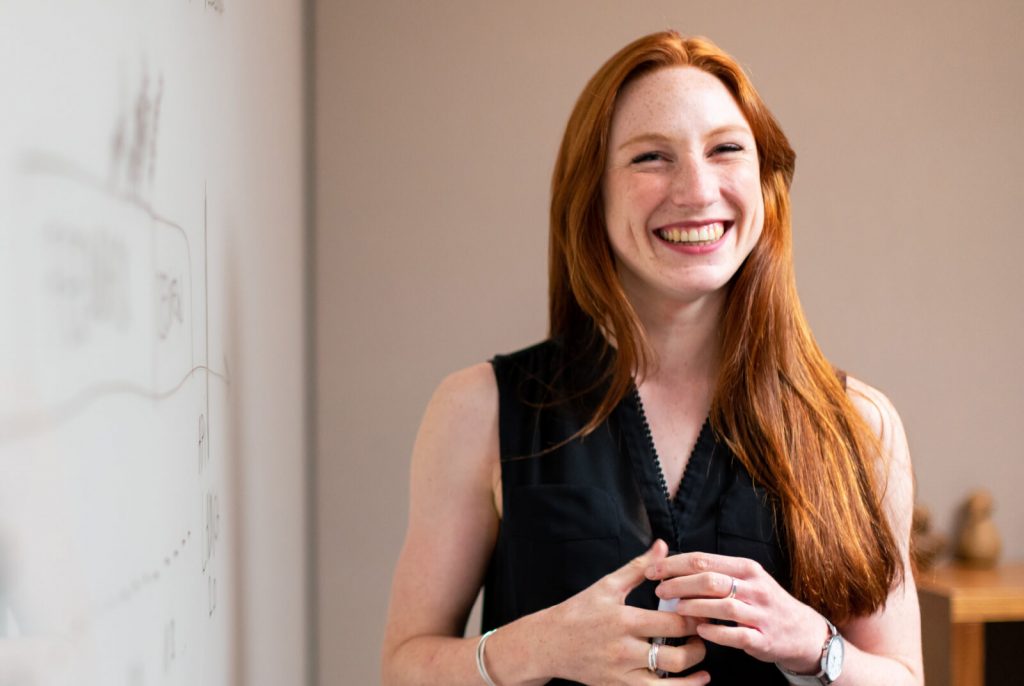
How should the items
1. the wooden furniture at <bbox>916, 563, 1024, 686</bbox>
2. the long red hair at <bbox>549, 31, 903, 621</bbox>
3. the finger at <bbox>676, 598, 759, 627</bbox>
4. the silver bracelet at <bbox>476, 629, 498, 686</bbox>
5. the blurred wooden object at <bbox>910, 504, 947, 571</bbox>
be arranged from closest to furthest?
the finger at <bbox>676, 598, 759, 627</bbox>
the silver bracelet at <bbox>476, 629, 498, 686</bbox>
the long red hair at <bbox>549, 31, 903, 621</bbox>
the wooden furniture at <bbox>916, 563, 1024, 686</bbox>
the blurred wooden object at <bbox>910, 504, 947, 571</bbox>

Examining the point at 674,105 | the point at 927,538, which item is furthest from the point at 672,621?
the point at 927,538

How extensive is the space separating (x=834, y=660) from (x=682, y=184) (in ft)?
2.13

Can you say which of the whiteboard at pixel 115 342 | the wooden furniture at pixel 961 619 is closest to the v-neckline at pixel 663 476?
the whiteboard at pixel 115 342

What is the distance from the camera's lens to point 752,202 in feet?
4.87

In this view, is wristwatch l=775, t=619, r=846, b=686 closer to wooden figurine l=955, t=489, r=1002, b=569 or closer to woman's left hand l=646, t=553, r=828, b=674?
woman's left hand l=646, t=553, r=828, b=674

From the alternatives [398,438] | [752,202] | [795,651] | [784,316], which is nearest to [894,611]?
[795,651]

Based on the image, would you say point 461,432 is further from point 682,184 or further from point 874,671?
point 874,671

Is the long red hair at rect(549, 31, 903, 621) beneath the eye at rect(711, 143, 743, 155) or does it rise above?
beneath

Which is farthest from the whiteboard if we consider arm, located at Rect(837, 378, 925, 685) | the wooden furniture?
the wooden furniture

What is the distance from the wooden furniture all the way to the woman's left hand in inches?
54.3

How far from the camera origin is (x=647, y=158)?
4.94ft

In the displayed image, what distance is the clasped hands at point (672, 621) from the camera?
1.26 metres

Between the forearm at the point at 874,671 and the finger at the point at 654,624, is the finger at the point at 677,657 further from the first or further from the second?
the forearm at the point at 874,671

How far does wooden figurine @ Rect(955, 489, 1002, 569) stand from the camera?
109 inches
